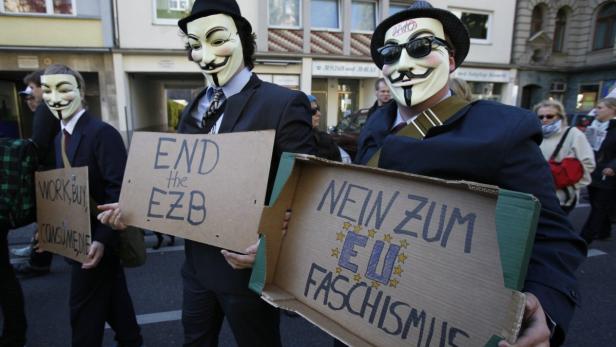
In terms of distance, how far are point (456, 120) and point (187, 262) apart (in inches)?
54.8

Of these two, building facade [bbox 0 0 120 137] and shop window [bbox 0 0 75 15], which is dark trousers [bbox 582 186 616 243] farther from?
shop window [bbox 0 0 75 15]

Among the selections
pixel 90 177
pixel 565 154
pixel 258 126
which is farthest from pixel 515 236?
pixel 565 154

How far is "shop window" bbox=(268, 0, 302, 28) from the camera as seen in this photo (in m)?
13.5

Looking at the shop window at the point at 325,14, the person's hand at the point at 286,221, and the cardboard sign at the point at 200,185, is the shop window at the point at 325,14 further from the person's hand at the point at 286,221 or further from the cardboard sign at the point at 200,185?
the person's hand at the point at 286,221

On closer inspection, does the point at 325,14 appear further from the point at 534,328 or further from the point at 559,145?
the point at 534,328

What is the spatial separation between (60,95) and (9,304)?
149cm

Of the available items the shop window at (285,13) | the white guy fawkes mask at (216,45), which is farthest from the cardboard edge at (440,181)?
the shop window at (285,13)

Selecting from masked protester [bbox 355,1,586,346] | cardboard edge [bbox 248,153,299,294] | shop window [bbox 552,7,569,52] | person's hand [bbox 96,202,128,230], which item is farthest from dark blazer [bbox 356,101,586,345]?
shop window [bbox 552,7,569,52]

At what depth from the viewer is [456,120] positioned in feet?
3.86

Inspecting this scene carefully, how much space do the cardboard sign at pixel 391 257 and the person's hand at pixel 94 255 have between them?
4.18 ft

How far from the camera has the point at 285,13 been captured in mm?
13695

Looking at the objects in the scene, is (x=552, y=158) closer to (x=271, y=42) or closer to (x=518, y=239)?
(x=518, y=239)

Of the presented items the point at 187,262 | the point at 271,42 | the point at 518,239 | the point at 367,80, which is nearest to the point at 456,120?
the point at 518,239

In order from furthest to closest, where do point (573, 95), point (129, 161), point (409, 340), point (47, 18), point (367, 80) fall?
point (573, 95) < point (367, 80) < point (47, 18) < point (129, 161) < point (409, 340)
